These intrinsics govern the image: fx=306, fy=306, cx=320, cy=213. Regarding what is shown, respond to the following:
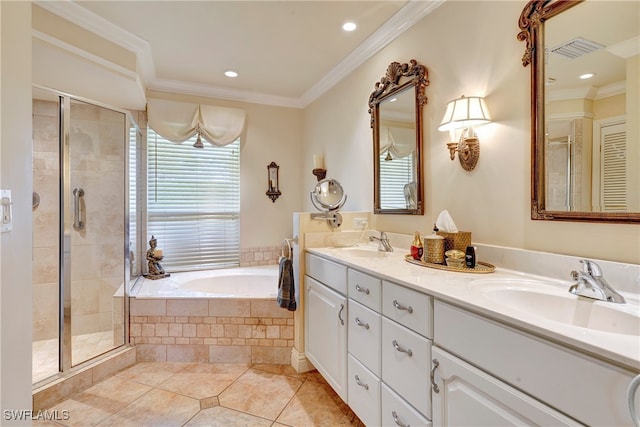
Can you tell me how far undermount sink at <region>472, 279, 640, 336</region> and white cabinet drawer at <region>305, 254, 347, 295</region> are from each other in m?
0.69

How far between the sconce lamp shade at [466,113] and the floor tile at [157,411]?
220cm

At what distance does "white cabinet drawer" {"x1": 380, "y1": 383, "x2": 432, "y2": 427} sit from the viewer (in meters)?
1.16

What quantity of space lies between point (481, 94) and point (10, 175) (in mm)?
1938

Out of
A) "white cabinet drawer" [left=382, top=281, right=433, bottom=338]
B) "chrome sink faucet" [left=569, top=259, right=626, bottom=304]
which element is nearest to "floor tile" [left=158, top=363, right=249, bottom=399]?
"white cabinet drawer" [left=382, top=281, right=433, bottom=338]

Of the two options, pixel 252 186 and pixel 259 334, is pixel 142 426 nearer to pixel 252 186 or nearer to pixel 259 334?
pixel 259 334

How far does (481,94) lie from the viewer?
157 cm

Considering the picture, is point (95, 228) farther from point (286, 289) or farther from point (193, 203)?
point (286, 289)

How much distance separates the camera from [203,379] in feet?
7.09

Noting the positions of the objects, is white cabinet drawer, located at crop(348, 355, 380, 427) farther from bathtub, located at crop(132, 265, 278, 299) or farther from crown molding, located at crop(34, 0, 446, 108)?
crown molding, located at crop(34, 0, 446, 108)

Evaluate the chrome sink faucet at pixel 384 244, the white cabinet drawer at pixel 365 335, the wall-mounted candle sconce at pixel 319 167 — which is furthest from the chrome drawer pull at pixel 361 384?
the wall-mounted candle sconce at pixel 319 167

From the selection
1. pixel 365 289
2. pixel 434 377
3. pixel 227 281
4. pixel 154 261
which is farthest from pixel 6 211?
pixel 227 281

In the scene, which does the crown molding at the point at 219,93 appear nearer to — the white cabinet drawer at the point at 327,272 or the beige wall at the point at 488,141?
the beige wall at the point at 488,141

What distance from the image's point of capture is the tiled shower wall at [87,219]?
2479 millimetres

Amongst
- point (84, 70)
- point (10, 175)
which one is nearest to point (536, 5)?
point (10, 175)
